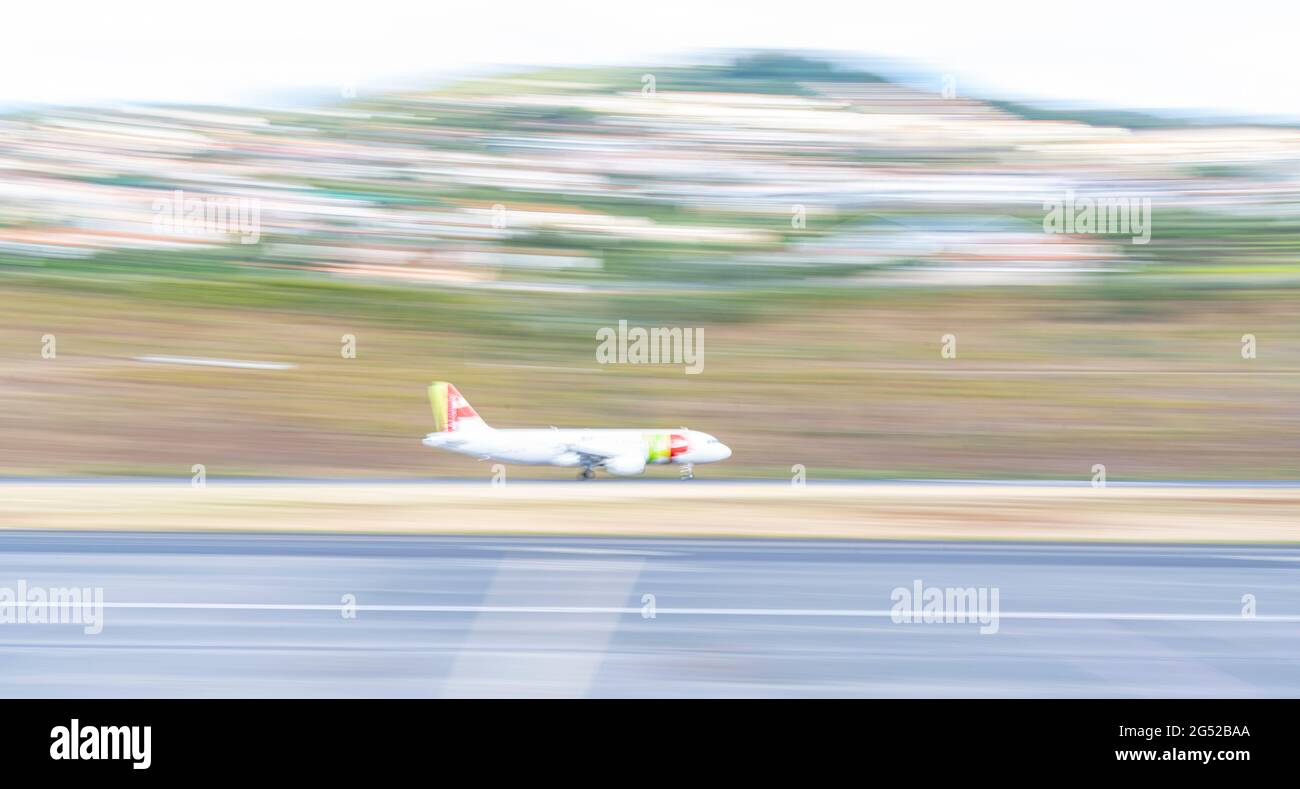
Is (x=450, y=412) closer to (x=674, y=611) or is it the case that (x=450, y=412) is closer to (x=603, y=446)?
(x=603, y=446)

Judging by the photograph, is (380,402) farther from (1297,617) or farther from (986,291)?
(1297,617)

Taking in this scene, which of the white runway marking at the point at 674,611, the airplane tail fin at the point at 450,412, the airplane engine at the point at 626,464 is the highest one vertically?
the airplane tail fin at the point at 450,412

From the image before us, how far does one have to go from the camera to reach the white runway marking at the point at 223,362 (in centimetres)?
2261

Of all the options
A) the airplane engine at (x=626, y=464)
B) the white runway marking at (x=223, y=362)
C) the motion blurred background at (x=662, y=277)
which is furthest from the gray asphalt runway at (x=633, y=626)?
the white runway marking at (x=223, y=362)

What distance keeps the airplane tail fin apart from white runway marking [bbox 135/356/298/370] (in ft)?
15.5

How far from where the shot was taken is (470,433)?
1942 cm

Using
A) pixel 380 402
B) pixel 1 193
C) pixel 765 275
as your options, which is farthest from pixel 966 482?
pixel 1 193

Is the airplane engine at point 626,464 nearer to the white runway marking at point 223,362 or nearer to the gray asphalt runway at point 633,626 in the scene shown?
the white runway marking at point 223,362

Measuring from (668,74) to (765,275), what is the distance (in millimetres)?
6349

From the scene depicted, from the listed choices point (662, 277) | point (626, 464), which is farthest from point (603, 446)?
point (662, 277)

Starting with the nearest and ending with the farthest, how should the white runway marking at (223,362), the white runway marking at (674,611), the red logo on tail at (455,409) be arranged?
the white runway marking at (674,611) → the red logo on tail at (455,409) → the white runway marking at (223,362)

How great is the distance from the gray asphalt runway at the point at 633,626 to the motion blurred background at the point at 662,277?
39.2ft

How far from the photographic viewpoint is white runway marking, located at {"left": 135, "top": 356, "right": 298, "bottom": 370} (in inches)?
890

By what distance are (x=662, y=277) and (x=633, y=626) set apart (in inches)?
791
